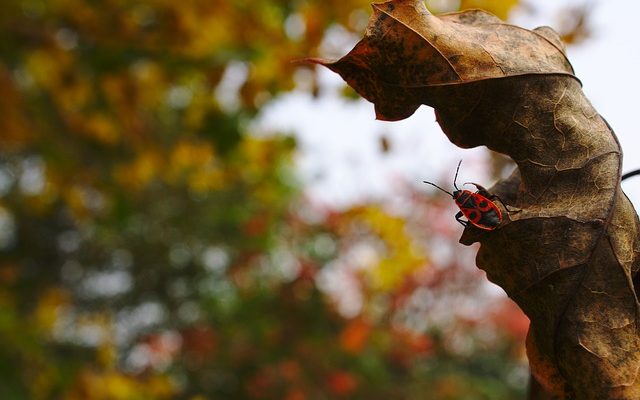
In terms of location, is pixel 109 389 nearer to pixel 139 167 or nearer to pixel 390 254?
pixel 139 167

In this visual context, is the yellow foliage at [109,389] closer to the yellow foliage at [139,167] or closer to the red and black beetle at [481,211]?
the yellow foliage at [139,167]

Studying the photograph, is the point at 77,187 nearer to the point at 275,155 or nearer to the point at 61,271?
the point at 275,155

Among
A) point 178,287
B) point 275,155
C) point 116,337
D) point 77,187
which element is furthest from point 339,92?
point 116,337

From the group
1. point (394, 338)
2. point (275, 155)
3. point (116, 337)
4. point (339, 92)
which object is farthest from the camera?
point (116, 337)

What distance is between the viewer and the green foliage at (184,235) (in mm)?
3086

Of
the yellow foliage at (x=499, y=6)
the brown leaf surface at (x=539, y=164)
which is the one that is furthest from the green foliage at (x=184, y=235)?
the brown leaf surface at (x=539, y=164)

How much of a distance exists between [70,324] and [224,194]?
3435 mm

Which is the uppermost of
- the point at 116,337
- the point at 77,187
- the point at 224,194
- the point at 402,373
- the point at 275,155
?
the point at 224,194

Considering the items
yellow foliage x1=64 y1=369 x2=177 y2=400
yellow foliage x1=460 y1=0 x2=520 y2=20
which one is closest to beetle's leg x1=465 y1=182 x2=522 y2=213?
yellow foliage x1=460 y1=0 x2=520 y2=20

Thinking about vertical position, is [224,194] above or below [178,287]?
above

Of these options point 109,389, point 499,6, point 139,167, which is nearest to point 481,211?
point 499,6

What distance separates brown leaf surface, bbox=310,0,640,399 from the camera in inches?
22.5

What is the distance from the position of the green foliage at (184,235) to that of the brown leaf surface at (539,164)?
2.05 m

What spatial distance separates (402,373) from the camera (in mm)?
6672
